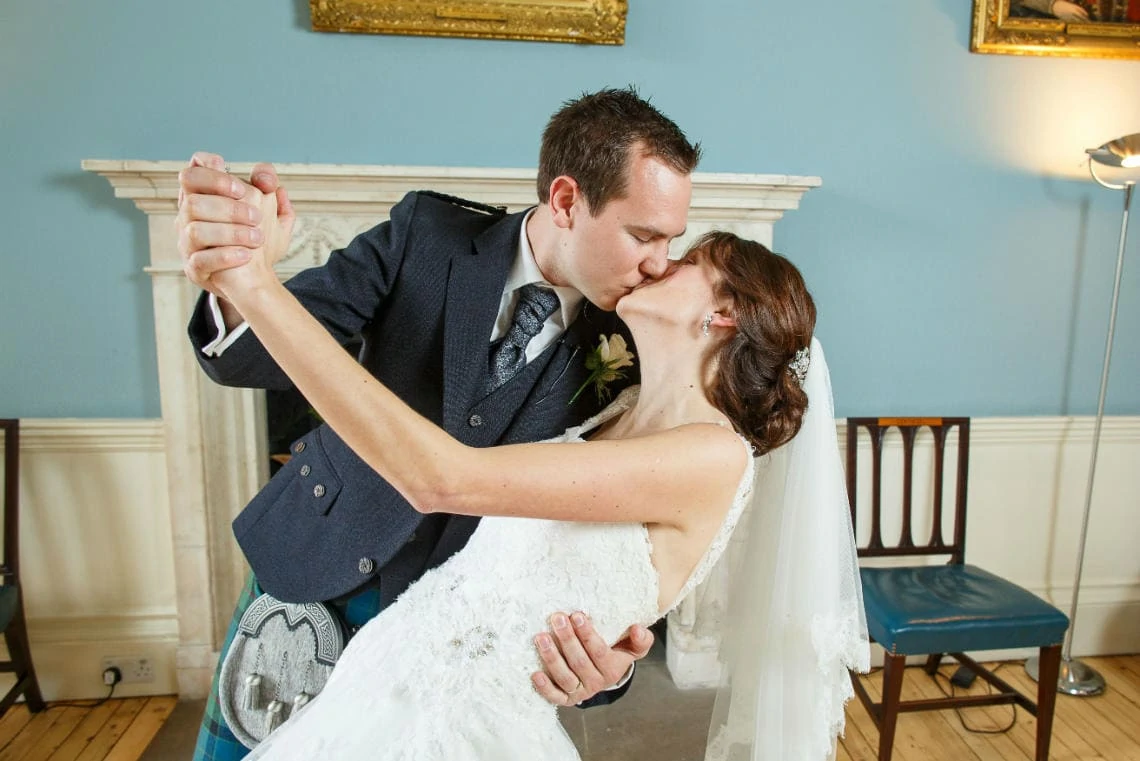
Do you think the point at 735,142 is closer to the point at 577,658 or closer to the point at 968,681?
the point at 577,658

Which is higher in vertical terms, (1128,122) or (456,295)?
(1128,122)

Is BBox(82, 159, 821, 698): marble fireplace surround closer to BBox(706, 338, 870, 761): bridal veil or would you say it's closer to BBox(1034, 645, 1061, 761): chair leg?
BBox(1034, 645, 1061, 761): chair leg

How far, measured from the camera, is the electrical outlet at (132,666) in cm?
285

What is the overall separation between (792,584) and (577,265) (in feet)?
2.77

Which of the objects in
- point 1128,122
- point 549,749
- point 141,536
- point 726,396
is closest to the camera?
point 549,749

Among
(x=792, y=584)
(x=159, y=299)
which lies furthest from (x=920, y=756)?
(x=159, y=299)

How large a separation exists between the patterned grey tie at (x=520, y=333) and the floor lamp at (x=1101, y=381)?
2.38 metres

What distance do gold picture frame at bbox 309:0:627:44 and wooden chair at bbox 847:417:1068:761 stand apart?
1.79 m

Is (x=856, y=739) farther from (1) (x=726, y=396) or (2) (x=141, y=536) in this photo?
(2) (x=141, y=536)

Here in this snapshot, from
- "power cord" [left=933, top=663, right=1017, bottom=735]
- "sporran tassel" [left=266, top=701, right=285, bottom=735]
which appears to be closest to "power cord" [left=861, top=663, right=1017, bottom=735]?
"power cord" [left=933, top=663, right=1017, bottom=735]

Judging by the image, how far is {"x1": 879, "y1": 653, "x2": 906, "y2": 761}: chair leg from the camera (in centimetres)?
239

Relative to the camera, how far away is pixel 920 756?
8.50ft

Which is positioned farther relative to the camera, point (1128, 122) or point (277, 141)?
point (1128, 122)

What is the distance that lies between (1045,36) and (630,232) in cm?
259
